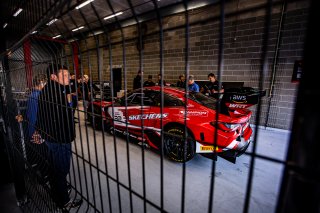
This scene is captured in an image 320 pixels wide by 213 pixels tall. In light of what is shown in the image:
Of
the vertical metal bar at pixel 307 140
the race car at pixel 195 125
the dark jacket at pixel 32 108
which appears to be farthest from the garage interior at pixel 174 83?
the race car at pixel 195 125

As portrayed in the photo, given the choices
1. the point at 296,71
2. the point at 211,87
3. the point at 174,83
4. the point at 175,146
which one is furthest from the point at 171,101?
the point at 174,83

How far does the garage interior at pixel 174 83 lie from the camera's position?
462 mm

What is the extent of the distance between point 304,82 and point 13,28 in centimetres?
342

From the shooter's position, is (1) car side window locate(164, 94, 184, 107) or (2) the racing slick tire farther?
(1) car side window locate(164, 94, 184, 107)

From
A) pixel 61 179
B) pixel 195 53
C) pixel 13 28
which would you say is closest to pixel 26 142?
pixel 61 179

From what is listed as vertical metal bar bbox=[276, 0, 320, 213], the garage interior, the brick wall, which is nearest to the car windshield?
the garage interior

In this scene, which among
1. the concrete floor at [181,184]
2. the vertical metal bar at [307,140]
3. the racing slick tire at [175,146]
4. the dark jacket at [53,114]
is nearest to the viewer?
the vertical metal bar at [307,140]

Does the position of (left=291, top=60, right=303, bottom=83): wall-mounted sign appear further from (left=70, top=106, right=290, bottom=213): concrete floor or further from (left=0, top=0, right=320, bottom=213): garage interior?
(left=70, top=106, right=290, bottom=213): concrete floor

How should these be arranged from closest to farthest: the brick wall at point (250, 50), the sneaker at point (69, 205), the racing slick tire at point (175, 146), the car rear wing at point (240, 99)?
the sneaker at point (69, 205), the car rear wing at point (240, 99), the racing slick tire at point (175, 146), the brick wall at point (250, 50)

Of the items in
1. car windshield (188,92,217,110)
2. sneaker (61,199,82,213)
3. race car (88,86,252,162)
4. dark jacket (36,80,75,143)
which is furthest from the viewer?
car windshield (188,92,217,110)

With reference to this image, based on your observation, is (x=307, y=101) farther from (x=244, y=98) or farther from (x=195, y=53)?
(x=195, y=53)

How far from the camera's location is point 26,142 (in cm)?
218

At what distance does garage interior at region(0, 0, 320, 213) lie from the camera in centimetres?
46

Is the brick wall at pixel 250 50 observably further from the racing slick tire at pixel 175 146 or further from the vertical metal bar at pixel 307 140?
the vertical metal bar at pixel 307 140
